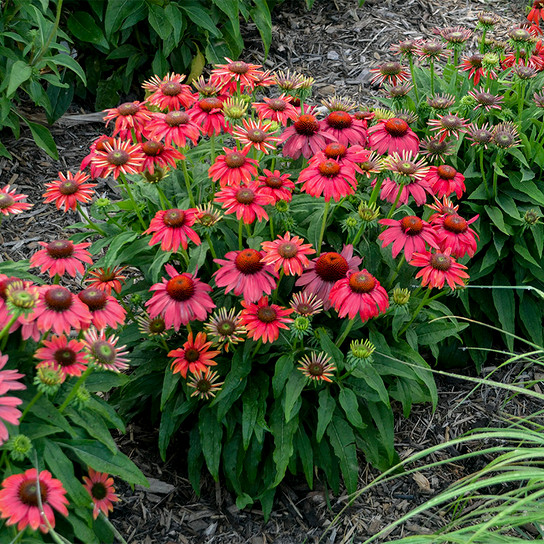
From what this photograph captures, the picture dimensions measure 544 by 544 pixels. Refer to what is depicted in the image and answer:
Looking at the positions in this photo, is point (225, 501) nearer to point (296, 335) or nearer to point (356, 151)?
point (296, 335)

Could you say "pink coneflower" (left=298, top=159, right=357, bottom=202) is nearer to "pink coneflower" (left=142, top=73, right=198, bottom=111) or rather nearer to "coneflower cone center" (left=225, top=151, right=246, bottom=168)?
"coneflower cone center" (left=225, top=151, right=246, bottom=168)

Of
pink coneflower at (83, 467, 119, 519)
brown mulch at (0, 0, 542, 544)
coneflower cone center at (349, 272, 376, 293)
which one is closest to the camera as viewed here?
pink coneflower at (83, 467, 119, 519)

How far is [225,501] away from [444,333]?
1033 millimetres

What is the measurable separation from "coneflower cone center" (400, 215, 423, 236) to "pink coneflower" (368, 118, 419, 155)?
12.5 inches

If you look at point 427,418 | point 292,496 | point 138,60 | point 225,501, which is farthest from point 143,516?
point 138,60

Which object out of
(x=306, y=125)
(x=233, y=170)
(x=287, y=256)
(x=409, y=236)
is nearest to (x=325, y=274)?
(x=287, y=256)

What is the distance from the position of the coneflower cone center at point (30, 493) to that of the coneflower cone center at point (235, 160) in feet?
3.75

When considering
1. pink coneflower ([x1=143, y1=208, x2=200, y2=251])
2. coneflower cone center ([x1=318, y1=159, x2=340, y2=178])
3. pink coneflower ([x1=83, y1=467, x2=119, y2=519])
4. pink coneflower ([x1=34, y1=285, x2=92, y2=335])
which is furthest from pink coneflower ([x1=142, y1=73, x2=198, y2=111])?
pink coneflower ([x1=83, y1=467, x2=119, y2=519])

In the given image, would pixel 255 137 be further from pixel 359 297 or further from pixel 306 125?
pixel 359 297

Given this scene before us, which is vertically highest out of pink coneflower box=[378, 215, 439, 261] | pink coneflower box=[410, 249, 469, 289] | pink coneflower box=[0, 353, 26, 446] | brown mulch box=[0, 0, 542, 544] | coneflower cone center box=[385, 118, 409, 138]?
coneflower cone center box=[385, 118, 409, 138]

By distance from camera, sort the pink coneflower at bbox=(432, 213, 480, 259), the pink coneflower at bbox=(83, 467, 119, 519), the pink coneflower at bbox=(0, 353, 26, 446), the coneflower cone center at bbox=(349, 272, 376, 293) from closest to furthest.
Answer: the pink coneflower at bbox=(0, 353, 26, 446) < the pink coneflower at bbox=(83, 467, 119, 519) < the coneflower cone center at bbox=(349, 272, 376, 293) < the pink coneflower at bbox=(432, 213, 480, 259)

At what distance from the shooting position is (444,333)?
2.59 meters

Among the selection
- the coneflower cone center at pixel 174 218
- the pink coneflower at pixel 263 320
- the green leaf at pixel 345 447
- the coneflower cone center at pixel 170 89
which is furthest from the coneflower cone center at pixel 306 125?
the green leaf at pixel 345 447

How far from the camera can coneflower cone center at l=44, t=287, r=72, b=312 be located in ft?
5.96
